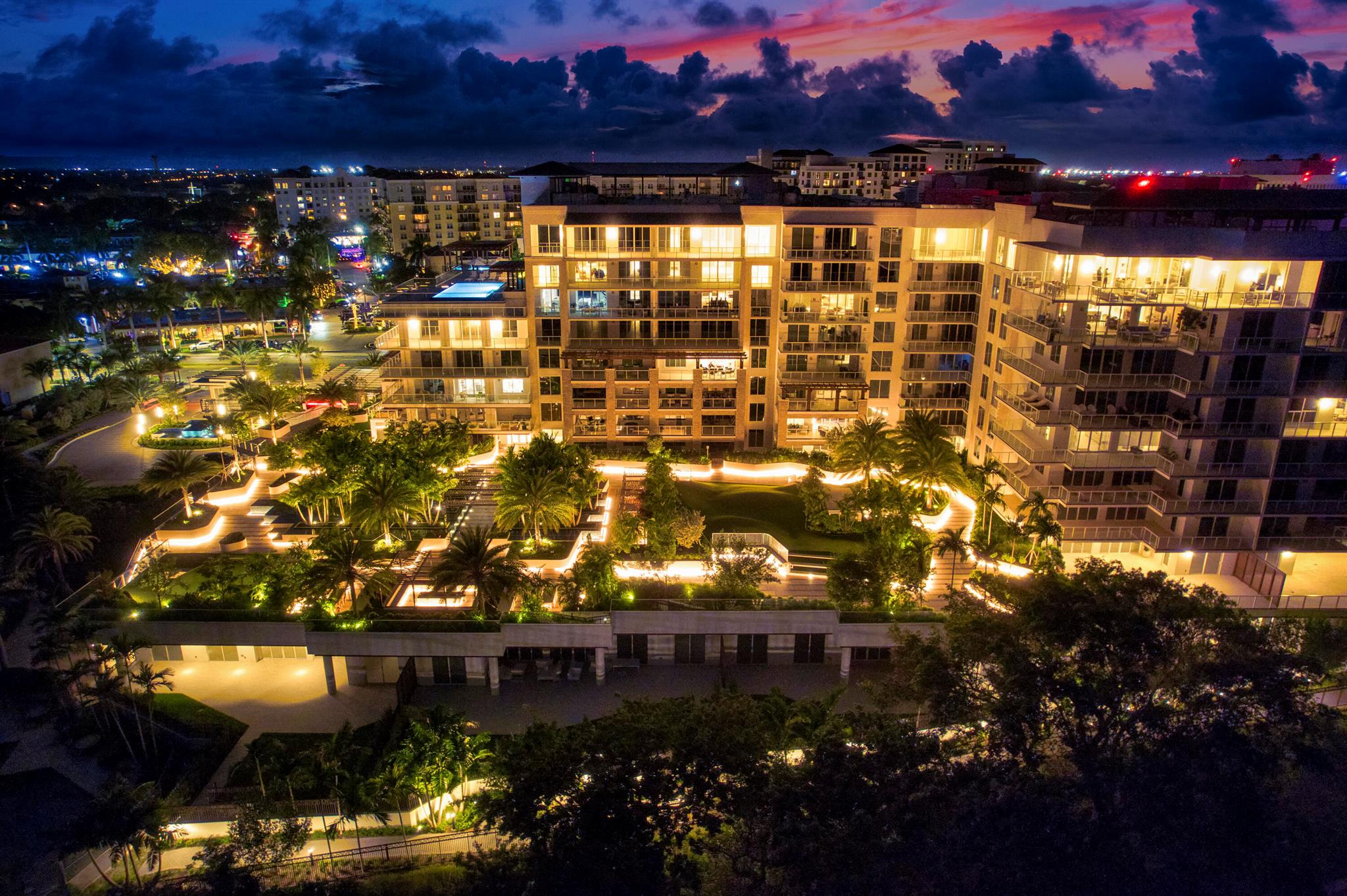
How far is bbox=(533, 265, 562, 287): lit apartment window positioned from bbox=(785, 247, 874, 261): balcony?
19.5 m

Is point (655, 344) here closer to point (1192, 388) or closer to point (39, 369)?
point (1192, 388)

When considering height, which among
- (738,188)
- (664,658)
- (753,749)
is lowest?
(664,658)

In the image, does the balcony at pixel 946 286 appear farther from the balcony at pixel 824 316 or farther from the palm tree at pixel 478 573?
the palm tree at pixel 478 573

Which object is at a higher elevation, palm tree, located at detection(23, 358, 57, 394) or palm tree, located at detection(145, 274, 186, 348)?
palm tree, located at detection(145, 274, 186, 348)

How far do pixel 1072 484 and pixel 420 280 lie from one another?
64.9 m

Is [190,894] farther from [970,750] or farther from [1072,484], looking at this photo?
[1072,484]

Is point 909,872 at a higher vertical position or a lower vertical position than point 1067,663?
lower

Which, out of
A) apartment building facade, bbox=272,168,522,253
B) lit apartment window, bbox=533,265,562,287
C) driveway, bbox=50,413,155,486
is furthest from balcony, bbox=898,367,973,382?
apartment building facade, bbox=272,168,522,253

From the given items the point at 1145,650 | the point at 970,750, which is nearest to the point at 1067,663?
the point at 1145,650

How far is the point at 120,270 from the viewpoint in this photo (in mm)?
171875

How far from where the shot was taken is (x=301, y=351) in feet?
315

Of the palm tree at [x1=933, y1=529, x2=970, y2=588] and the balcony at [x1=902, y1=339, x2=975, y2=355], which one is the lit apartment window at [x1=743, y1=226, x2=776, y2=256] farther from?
the palm tree at [x1=933, y1=529, x2=970, y2=588]

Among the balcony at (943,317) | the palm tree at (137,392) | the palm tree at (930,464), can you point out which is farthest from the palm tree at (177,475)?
the balcony at (943,317)

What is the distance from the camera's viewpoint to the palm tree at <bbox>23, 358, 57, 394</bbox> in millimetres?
86688
